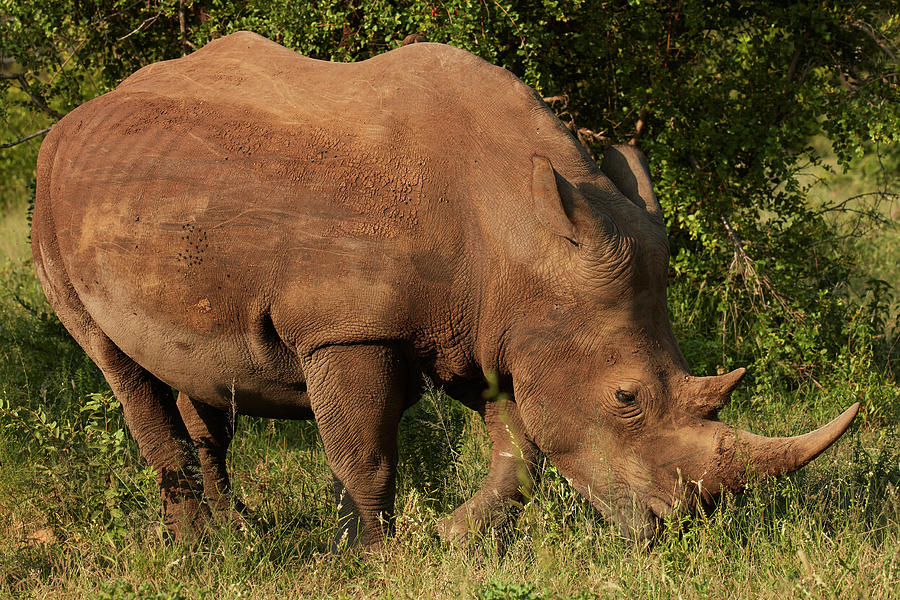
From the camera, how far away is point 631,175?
4.57 meters

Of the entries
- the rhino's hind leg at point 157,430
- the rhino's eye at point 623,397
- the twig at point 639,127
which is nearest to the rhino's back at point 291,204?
the rhino's hind leg at point 157,430

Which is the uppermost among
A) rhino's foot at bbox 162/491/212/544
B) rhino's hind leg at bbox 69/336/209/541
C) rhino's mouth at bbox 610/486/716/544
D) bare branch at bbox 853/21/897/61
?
bare branch at bbox 853/21/897/61

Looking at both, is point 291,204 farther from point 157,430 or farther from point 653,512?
point 653,512

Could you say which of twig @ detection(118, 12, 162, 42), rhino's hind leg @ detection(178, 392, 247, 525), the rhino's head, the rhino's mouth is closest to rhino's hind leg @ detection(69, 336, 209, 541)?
rhino's hind leg @ detection(178, 392, 247, 525)

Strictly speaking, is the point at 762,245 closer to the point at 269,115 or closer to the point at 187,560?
the point at 269,115

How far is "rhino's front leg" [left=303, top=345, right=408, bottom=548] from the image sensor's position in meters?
4.24

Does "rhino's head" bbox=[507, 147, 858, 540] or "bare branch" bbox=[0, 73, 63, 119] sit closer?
"rhino's head" bbox=[507, 147, 858, 540]

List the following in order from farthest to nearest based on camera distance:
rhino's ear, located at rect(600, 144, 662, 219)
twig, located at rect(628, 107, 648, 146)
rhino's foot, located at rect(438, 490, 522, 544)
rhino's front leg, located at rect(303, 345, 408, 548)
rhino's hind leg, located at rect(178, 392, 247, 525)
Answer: twig, located at rect(628, 107, 648, 146) → rhino's hind leg, located at rect(178, 392, 247, 525) → rhino's foot, located at rect(438, 490, 522, 544) → rhino's ear, located at rect(600, 144, 662, 219) → rhino's front leg, located at rect(303, 345, 408, 548)

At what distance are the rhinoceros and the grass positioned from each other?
22 centimetres

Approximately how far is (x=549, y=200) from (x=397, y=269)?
25.6 inches

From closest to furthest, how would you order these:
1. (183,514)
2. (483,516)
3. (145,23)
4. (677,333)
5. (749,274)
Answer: (483,516) → (183,514) → (749,274) → (145,23) → (677,333)

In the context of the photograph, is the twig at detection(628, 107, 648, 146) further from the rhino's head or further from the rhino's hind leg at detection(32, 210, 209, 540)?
the rhino's hind leg at detection(32, 210, 209, 540)

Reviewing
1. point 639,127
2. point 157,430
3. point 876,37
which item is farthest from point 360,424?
point 876,37

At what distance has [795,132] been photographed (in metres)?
6.56
